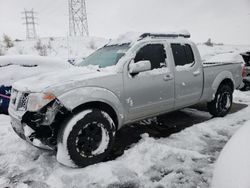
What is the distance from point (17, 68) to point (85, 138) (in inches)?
118

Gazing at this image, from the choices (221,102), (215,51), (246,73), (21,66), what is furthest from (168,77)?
(215,51)

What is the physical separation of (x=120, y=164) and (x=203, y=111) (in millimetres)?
3685

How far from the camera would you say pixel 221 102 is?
19.2ft

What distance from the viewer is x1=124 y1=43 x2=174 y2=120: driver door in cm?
404

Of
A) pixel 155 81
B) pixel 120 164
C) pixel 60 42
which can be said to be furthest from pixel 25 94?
pixel 60 42

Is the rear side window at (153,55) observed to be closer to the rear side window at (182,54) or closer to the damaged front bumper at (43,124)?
the rear side window at (182,54)

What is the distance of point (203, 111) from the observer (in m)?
6.55

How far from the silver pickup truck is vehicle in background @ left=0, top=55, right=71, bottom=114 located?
1.33 meters

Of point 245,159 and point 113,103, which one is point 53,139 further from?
point 245,159

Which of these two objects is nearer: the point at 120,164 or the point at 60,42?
the point at 120,164

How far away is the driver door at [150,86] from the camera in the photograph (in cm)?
404

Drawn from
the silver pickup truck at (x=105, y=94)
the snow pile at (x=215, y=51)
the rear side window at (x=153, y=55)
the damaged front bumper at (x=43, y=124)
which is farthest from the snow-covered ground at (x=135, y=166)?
the snow pile at (x=215, y=51)

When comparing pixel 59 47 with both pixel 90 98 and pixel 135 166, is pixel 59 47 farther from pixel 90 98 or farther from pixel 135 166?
pixel 135 166

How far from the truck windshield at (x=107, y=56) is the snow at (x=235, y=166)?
2.52m
